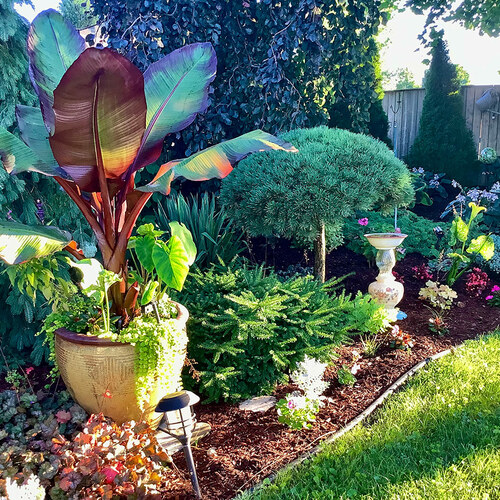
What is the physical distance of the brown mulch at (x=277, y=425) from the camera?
2.48 metres

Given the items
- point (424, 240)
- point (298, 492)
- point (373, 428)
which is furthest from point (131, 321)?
point (424, 240)

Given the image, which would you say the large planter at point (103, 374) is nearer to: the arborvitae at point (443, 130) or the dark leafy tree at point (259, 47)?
the dark leafy tree at point (259, 47)

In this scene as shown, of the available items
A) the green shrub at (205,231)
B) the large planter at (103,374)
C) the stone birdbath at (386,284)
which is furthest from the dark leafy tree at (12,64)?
the stone birdbath at (386,284)

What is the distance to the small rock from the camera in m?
3.14

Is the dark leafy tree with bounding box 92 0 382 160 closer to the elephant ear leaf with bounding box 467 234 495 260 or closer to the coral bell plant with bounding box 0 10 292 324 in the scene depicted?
the elephant ear leaf with bounding box 467 234 495 260

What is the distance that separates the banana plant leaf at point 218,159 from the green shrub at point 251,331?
31.4 inches

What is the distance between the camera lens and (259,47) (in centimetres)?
605

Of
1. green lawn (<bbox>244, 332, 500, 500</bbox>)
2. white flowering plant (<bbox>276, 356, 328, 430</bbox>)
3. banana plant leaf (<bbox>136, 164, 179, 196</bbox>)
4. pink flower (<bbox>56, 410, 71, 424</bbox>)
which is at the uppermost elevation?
banana plant leaf (<bbox>136, 164, 179, 196</bbox>)

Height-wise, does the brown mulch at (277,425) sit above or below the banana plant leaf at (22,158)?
below

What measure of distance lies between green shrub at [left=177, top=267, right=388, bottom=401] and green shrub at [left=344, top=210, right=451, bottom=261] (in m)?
2.80

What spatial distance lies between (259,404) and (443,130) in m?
7.65

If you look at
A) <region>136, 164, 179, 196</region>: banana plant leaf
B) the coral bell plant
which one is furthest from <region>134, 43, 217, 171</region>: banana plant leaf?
<region>136, 164, 179, 196</region>: banana plant leaf

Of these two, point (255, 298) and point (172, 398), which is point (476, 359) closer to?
point (255, 298)

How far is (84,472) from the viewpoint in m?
2.03
